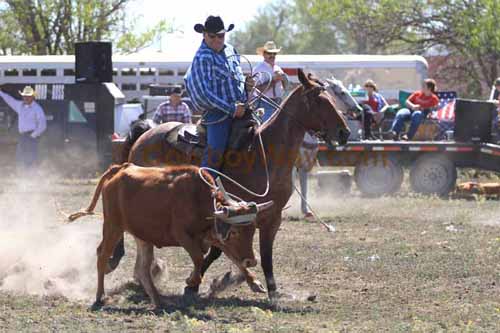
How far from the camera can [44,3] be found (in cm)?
3400

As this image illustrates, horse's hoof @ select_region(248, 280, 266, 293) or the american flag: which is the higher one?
the american flag

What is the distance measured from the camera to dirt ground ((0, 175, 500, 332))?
769cm

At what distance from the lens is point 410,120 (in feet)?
66.0

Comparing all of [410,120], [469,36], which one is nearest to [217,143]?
[410,120]

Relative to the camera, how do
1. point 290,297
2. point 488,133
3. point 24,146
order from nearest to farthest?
point 290,297, point 488,133, point 24,146

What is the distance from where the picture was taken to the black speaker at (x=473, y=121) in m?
17.9

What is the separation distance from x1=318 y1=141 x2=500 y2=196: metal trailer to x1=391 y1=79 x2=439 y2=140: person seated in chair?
146 centimetres

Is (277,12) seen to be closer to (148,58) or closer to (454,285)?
(148,58)

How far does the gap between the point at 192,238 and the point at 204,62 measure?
1.67 metres

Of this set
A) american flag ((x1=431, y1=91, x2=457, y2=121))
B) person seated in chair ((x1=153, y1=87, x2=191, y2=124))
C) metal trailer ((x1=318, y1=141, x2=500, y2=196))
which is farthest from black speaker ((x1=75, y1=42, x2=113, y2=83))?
person seated in chair ((x1=153, y1=87, x2=191, y2=124))

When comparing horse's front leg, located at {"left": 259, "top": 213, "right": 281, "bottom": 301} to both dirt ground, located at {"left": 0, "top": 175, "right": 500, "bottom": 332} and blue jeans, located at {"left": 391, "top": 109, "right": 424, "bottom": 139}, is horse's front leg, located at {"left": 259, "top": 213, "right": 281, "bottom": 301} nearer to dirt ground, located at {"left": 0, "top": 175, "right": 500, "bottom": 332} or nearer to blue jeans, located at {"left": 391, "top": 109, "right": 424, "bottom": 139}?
dirt ground, located at {"left": 0, "top": 175, "right": 500, "bottom": 332}

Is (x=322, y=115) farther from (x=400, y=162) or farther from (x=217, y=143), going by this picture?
(x=400, y=162)

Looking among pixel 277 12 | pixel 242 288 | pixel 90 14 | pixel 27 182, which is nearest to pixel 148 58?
pixel 90 14

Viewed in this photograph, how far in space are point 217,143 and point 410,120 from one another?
38.3ft
